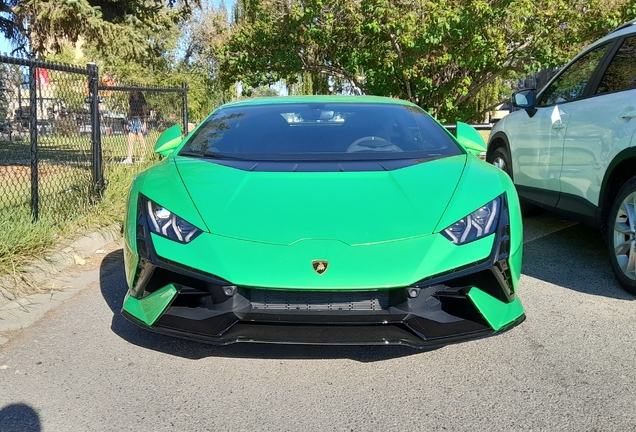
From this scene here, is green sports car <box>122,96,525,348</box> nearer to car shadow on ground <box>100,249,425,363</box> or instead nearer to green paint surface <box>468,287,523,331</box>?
green paint surface <box>468,287,523,331</box>

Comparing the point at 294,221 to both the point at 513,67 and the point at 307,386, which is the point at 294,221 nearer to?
the point at 307,386

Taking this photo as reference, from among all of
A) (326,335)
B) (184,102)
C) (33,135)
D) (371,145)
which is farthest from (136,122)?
(326,335)

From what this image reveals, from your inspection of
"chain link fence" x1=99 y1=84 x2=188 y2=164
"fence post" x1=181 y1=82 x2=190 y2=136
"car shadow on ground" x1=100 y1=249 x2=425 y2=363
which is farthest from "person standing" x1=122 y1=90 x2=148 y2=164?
"car shadow on ground" x1=100 y1=249 x2=425 y2=363

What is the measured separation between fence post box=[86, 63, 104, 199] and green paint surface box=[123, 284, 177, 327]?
14.3ft

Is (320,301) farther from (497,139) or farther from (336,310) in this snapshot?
(497,139)

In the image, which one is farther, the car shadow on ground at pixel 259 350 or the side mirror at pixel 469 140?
the side mirror at pixel 469 140

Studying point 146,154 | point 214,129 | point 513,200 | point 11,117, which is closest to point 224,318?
point 513,200

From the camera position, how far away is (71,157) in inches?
294

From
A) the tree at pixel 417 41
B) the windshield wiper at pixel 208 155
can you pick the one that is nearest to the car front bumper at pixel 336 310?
the windshield wiper at pixel 208 155

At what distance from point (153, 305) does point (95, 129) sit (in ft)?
16.0

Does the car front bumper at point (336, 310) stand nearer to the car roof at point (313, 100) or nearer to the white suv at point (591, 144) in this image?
the white suv at point (591, 144)

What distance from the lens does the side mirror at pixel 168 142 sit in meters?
4.13

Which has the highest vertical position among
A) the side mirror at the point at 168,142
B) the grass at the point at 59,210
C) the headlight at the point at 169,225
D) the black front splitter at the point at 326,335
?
the side mirror at the point at 168,142

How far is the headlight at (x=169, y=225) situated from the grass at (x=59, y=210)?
5.77ft
